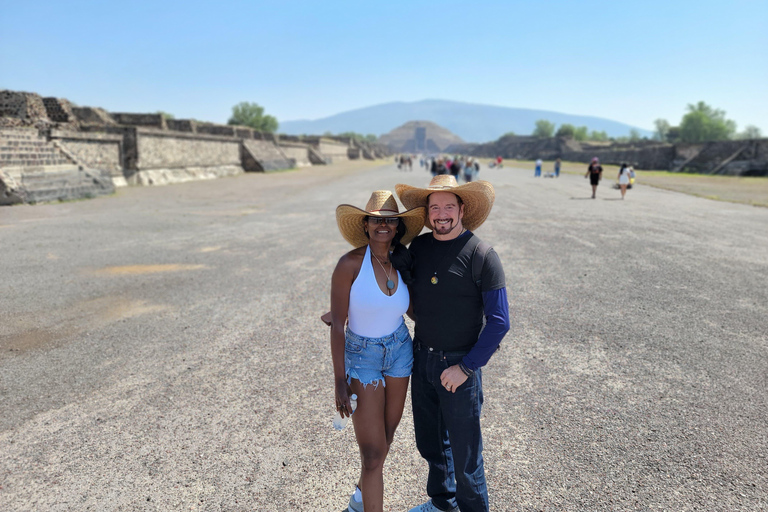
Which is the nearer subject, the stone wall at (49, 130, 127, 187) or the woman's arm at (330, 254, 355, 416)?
the woman's arm at (330, 254, 355, 416)

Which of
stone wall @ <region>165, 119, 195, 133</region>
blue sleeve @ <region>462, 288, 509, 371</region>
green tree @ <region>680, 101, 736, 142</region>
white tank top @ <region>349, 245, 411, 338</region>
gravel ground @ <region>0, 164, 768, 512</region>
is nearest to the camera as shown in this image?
blue sleeve @ <region>462, 288, 509, 371</region>

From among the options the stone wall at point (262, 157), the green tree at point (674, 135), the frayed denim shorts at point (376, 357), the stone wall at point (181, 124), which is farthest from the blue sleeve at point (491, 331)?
the green tree at point (674, 135)

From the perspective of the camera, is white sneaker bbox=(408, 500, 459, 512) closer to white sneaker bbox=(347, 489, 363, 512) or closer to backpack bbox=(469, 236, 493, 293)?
white sneaker bbox=(347, 489, 363, 512)

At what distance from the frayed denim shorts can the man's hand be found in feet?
0.85

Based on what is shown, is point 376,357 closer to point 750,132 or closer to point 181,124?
point 181,124

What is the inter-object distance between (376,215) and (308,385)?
7.45 ft

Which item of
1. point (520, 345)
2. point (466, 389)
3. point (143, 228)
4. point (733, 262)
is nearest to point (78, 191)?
point (143, 228)

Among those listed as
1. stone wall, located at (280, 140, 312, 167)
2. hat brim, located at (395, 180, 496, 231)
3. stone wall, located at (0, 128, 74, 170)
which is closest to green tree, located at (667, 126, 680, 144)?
stone wall, located at (280, 140, 312, 167)

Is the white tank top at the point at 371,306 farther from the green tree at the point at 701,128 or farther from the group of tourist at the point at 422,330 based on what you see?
the green tree at the point at 701,128

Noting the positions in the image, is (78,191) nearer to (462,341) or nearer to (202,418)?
(202,418)

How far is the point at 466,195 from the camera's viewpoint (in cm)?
242

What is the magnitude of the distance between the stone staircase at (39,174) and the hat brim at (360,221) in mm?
16657

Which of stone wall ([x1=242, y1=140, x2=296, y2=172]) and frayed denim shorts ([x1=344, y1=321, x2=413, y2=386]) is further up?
stone wall ([x1=242, y1=140, x2=296, y2=172])

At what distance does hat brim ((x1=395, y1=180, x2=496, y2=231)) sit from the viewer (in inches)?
92.0
